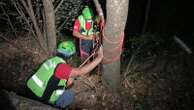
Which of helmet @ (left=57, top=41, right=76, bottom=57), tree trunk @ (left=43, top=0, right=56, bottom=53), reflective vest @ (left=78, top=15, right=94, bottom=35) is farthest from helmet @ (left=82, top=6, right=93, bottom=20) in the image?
helmet @ (left=57, top=41, right=76, bottom=57)

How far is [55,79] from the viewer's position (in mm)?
4738

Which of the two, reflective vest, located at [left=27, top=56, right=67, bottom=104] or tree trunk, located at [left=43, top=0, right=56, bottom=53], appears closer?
reflective vest, located at [left=27, top=56, right=67, bottom=104]

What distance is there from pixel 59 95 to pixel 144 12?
14.9ft

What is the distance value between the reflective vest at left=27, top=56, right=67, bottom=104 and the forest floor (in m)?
0.75

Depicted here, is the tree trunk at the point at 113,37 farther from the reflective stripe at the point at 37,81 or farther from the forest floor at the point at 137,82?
the reflective stripe at the point at 37,81

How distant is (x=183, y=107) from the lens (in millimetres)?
5453

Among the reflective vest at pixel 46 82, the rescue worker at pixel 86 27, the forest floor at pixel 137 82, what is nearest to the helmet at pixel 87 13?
the rescue worker at pixel 86 27

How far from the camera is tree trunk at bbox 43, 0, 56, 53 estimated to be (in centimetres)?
614

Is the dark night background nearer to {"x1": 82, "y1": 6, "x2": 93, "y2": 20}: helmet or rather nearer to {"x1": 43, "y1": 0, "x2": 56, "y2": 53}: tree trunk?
{"x1": 43, "y1": 0, "x2": 56, "y2": 53}: tree trunk

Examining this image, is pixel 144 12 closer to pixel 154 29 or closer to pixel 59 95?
pixel 154 29

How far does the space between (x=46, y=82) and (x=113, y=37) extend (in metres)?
1.30

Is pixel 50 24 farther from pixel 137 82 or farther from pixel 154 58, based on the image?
pixel 154 58

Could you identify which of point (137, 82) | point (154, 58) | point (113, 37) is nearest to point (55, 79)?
point (113, 37)

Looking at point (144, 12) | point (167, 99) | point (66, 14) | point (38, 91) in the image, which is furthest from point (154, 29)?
point (38, 91)
